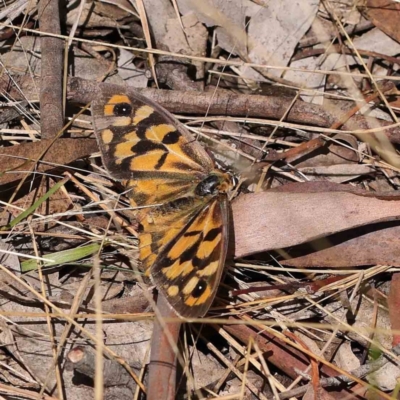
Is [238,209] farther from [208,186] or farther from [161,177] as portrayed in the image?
[161,177]

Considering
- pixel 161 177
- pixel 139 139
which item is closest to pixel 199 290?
pixel 161 177

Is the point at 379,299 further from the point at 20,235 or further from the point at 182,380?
the point at 20,235

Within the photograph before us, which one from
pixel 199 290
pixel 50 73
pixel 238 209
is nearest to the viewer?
pixel 199 290

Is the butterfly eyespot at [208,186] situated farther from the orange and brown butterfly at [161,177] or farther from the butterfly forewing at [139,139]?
the butterfly forewing at [139,139]

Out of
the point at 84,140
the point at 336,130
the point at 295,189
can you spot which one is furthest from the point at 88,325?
the point at 336,130

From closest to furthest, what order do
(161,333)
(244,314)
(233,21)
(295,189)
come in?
(161,333) → (244,314) → (295,189) → (233,21)

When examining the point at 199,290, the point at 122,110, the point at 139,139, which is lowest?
the point at 199,290

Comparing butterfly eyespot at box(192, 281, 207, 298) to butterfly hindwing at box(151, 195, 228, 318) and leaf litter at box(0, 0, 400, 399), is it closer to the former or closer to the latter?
butterfly hindwing at box(151, 195, 228, 318)
